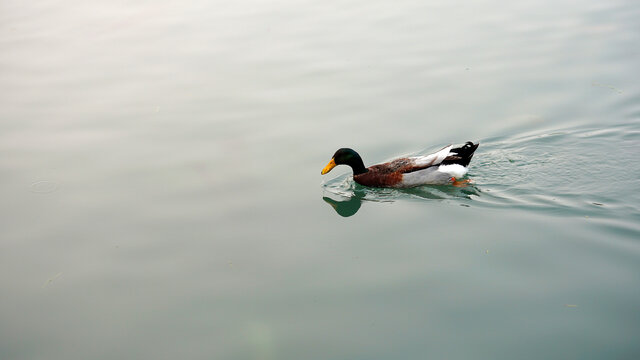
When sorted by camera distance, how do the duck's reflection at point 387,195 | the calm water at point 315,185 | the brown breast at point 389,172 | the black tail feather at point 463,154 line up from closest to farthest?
the calm water at point 315,185 → the duck's reflection at point 387,195 → the black tail feather at point 463,154 → the brown breast at point 389,172

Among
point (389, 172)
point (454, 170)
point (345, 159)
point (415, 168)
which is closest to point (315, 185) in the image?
point (345, 159)

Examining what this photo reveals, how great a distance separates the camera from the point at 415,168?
8.50 meters

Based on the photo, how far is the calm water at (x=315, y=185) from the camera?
18.5 feet

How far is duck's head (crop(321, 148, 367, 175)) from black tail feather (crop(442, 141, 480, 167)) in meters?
1.13

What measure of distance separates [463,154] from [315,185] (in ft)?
6.49

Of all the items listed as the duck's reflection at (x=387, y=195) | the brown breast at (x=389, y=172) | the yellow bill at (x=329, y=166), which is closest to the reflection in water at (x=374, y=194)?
the duck's reflection at (x=387, y=195)

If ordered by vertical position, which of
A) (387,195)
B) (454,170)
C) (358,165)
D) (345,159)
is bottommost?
(387,195)

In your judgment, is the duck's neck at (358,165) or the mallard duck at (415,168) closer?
the mallard duck at (415,168)

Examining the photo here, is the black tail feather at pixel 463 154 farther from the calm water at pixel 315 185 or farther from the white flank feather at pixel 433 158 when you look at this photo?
the calm water at pixel 315 185

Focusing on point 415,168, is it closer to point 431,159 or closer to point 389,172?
point 431,159

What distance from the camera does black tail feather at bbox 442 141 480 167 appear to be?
834 cm

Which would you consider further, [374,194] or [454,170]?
[374,194]

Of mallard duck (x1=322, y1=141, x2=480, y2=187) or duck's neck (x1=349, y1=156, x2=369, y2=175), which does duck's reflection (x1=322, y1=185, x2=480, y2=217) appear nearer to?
mallard duck (x1=322, y1=141, x2=480, y2=187)

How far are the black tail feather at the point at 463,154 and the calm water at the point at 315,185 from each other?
347mm
